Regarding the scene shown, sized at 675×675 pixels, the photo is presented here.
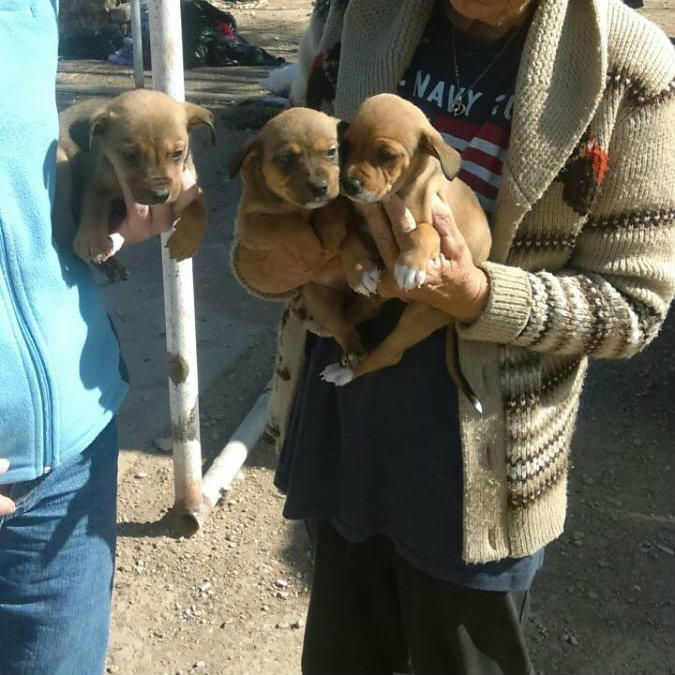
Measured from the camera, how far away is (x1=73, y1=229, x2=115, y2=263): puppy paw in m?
2.05

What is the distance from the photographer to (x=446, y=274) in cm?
204

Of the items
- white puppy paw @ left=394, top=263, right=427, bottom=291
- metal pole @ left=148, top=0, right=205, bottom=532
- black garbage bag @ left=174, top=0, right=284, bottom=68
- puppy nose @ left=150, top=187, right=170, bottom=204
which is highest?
puppy nose @ left=150, top=187, right=170, bottom=204

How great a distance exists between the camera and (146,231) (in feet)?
7.45

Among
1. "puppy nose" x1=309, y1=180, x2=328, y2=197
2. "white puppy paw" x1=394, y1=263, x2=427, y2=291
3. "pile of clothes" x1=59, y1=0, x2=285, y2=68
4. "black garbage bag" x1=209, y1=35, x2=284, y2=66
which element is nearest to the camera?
"white puppy paw" x1=394, y1=263, x2=427, y2=291

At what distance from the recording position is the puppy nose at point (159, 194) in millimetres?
2158

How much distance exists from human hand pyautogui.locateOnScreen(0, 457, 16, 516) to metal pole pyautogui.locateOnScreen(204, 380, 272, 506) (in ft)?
7.45

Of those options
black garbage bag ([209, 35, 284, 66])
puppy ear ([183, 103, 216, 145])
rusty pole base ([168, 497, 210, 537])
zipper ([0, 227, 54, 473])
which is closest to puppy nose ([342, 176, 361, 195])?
puppy ear ([183, 103, 216, 145])

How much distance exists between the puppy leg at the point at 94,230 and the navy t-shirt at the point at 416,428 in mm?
611

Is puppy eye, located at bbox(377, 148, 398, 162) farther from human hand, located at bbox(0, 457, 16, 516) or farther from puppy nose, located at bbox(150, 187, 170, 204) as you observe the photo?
human hand, located at bbox(0, 457, 16, 516)

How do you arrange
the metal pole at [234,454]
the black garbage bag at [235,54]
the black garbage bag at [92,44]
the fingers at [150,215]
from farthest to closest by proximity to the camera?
the black garbage bag at [92,44] → the black garbage bag at [235,54] → the metal pole at [234,454] → the fingers at [150,215]

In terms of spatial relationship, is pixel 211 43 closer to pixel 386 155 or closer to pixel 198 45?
pixel 198 45

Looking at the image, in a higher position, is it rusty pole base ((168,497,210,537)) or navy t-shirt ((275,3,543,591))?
navy t-shirt ((275,3,543,591))

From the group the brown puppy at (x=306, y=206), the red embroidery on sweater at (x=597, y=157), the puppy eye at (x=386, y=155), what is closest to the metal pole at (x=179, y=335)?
the brown puppy at (x=306, y=206)

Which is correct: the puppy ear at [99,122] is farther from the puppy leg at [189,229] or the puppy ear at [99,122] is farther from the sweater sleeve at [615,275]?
the sweater sleeve at [615,275]
